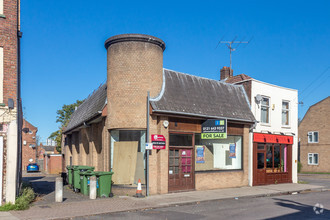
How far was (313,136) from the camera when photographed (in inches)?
1540

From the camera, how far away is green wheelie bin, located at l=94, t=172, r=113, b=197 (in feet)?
45.7

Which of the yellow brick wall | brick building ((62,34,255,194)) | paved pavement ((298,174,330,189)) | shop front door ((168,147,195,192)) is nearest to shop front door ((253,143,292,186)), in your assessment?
paved pavement ((298,174,330,189))

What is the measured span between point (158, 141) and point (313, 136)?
97.1 ft

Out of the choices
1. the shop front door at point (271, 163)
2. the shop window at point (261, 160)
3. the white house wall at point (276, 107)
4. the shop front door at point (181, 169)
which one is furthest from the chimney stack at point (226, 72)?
the shop front door at point (181, 169)

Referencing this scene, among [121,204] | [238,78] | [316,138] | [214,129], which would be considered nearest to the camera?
[121,204]

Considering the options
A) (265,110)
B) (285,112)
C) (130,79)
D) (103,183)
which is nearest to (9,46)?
(130,79)

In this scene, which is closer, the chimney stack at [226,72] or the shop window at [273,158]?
the shop window at [273,158]

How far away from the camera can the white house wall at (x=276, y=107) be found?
20.0 meters

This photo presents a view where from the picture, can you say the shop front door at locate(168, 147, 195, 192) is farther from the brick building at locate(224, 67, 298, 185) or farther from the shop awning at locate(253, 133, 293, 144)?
the shop awning at locate(253, 133, 293, 144)

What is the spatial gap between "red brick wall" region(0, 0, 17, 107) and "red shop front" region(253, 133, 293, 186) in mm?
12911

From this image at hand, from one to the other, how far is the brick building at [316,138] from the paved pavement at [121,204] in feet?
78.1

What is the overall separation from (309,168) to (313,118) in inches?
224

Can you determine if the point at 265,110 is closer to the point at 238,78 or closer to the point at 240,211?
the point at 238,78

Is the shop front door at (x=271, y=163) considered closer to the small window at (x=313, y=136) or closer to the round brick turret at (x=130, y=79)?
the round brick turret at (x=130, y=79)
